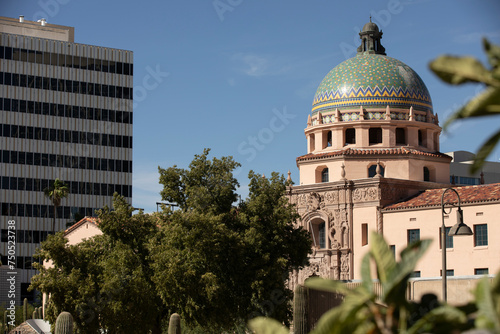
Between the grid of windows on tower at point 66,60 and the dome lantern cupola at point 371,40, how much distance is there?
3786 cm

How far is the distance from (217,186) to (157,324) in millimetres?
7549

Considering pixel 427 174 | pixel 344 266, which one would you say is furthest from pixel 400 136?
pixel 344 266

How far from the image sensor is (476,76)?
666 centimetres

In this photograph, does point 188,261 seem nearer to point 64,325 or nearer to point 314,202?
point 64,325

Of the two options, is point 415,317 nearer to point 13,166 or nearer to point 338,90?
point 338,90

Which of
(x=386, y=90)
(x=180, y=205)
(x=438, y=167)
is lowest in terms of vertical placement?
(x=180, y=205)

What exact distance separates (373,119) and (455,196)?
998 centimetres

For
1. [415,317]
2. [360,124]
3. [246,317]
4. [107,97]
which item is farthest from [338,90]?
[415,317]

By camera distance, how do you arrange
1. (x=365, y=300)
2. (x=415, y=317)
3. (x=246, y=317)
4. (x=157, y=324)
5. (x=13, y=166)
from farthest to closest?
(x=13, y=166) < (x=157, y=324) < (x=246, y=317) < (x=415, y=317) < (x=365, y=300)

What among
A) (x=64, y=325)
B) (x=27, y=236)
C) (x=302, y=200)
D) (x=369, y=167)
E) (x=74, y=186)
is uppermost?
(x=74, y=186)

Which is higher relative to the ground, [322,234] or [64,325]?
[322,234]

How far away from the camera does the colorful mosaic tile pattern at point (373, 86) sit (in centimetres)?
5869

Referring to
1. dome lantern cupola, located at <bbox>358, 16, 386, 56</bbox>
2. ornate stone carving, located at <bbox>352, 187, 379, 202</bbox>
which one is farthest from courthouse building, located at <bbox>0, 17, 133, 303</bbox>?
ornate stone carving, located at <bbox>352, 187, 379, 202</bbox>

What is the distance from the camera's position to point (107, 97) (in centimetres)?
9262
